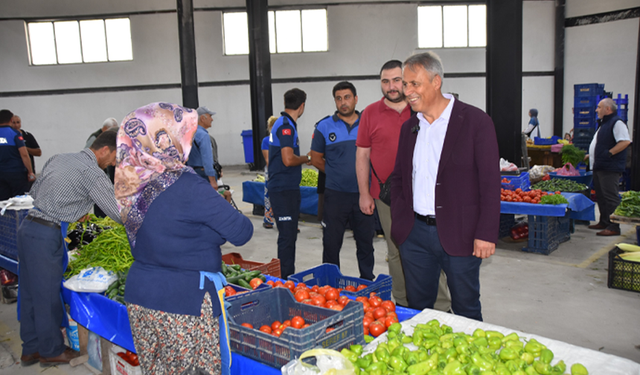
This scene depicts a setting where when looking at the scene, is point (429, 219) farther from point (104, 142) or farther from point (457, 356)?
point (104, 142)

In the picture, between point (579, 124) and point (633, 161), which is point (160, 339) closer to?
point (633, 161)

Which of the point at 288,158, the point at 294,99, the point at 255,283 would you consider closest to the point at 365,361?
the point at 255,283

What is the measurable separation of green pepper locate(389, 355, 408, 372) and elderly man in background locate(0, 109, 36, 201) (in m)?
6.73

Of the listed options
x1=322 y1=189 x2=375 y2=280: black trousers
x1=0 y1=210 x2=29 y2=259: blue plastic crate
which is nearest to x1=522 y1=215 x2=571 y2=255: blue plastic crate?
x1=322 y1=189 x2=375 y2=280: black trousers

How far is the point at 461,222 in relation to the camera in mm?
2514

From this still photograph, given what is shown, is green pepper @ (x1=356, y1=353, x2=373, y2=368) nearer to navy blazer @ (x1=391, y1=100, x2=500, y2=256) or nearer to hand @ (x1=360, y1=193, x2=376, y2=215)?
navy blazer @ (x1=391, y1=100, x2=500, y2=256)

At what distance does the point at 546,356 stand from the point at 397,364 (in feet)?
1.87

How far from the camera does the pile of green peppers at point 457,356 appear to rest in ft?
5.59

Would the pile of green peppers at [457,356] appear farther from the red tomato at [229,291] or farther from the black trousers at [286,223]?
the black trousers at [286,223]

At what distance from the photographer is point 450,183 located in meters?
2.51

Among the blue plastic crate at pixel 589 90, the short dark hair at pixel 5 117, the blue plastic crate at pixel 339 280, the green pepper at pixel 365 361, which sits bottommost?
the blue plastic crate at pixel 339 280

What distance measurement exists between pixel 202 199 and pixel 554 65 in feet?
60.4

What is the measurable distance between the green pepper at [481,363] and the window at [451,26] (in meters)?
16.9

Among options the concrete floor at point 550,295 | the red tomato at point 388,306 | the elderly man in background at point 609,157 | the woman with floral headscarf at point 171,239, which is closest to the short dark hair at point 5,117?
the concrete floor at point 550,295
